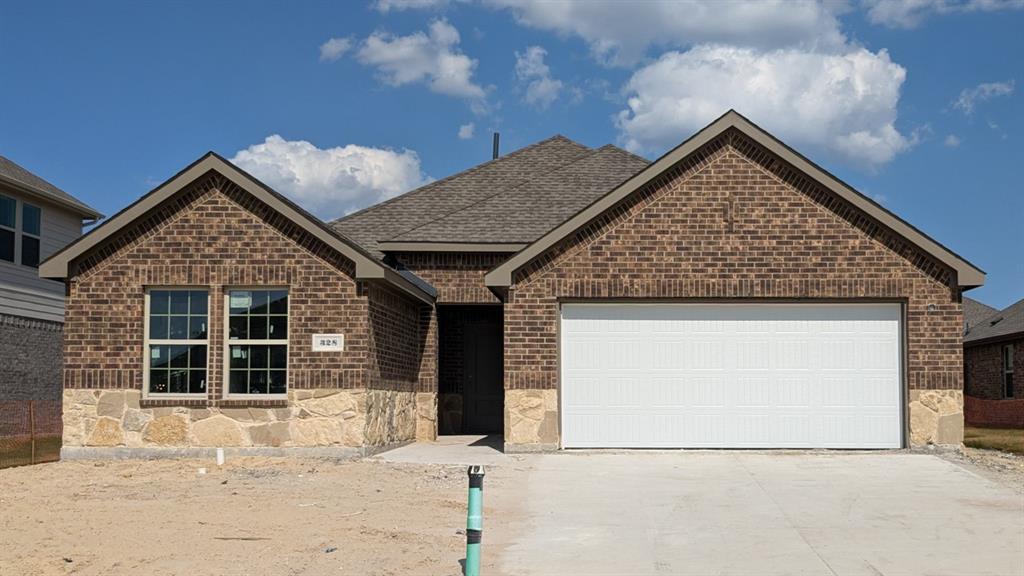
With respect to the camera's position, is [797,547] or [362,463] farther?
[362,463]

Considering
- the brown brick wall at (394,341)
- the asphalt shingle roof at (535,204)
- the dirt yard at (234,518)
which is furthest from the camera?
the asphalt shingle roof at (535,204)

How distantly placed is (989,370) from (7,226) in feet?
93.4

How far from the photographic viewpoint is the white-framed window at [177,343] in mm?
17172

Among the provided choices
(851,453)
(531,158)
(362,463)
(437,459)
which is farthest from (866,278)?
(531,158)

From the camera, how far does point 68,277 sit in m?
17.4

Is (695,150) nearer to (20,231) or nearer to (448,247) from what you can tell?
(448,247)

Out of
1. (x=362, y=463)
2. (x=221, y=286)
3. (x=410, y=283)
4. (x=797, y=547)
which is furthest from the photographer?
(x=410, y=283)

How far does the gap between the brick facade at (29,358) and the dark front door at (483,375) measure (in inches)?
448

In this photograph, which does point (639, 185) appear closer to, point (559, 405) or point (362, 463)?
point (559, 405)

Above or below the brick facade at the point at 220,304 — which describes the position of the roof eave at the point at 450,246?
above

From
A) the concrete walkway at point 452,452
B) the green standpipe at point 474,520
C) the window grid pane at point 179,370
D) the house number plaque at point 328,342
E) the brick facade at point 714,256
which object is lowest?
the concrete walkway at point 452,452

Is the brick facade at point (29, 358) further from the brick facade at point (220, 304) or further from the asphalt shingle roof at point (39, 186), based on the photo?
the brick facade at point (220, 304)

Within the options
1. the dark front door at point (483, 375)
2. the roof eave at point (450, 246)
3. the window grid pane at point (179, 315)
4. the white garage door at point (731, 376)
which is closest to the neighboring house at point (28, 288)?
the window grid pane at point (179, 315)

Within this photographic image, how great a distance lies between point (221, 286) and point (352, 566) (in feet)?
29.4
